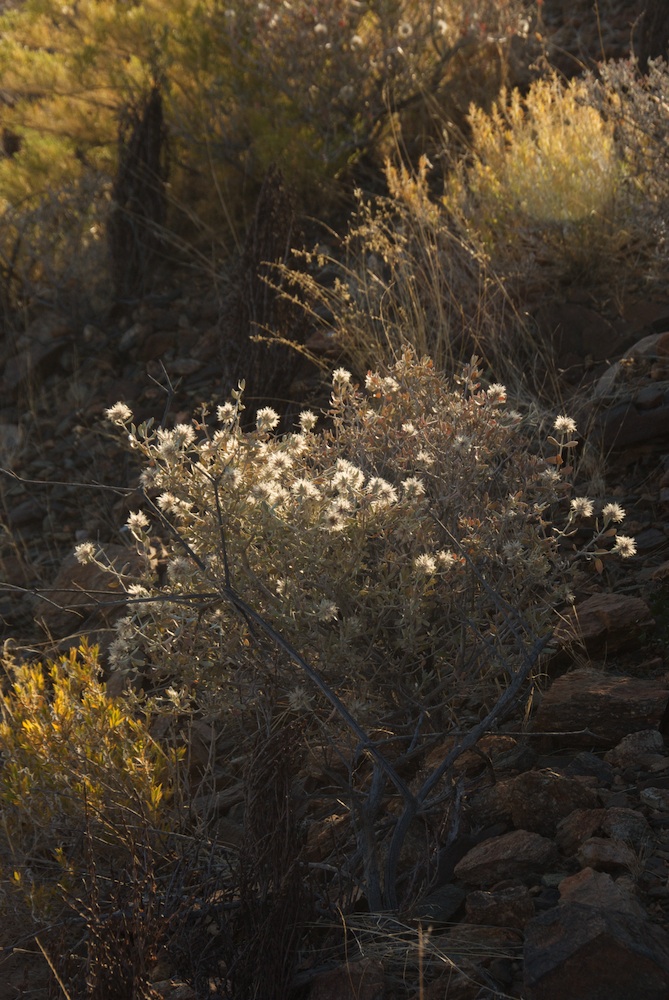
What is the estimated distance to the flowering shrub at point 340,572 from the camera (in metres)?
2.33

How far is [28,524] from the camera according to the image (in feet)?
16.2

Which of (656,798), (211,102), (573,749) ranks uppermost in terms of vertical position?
(211,102)

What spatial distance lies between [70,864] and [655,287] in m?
3.28

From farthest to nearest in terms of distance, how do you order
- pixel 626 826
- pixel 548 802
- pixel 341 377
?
1. pixel 341 377
2. pixel 548 802
3. pixel 626 826

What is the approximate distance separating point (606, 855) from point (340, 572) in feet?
2.63

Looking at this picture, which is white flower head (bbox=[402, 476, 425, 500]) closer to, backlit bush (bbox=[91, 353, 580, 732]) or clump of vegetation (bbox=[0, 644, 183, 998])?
backlit bush (bbox=[91, 353, 580, 732])

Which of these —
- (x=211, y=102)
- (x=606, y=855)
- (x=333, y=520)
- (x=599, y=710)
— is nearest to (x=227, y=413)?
(x=333, y=520)

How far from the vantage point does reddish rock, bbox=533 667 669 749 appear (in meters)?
2.35

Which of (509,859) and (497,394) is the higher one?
(497,394)

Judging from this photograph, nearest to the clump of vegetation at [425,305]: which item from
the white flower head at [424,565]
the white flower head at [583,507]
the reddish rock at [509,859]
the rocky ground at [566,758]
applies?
the rocky ground at [566,758]

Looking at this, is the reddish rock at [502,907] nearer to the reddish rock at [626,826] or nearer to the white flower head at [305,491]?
the reddish rock at [626,826]

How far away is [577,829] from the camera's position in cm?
205

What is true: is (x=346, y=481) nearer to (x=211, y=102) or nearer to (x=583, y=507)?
(x=583, y=507)

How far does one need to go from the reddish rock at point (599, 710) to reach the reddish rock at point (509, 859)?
0.94 ft
